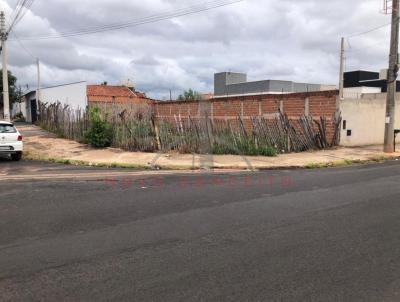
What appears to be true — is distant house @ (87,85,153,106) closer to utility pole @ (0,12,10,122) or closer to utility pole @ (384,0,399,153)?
utility pole @ (0,12,10,122)

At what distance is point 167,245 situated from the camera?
5.20m

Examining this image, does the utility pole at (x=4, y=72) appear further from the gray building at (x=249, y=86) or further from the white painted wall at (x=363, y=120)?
the gray building at (x=249, y=86)

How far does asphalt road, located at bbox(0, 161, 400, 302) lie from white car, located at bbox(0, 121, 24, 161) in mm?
6536

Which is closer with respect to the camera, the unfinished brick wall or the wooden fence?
the wooden fence

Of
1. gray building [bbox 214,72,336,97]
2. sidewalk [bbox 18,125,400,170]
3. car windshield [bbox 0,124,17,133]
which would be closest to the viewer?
sidewalk [bbox 18,125,400,170]

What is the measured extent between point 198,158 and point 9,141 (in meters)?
6.98

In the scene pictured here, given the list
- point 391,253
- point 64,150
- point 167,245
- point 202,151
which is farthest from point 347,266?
point 64,150

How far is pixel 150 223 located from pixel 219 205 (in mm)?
1635

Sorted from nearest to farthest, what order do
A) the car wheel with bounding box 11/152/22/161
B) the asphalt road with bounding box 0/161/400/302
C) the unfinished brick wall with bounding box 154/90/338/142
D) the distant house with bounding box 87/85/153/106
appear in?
1. the asphalt road with bounding box 0/161/400/302
2. the car wheel with bounding box 11/152/22/161
3. the unfinished brick wall with bounding box 154/90/338/142
4. the distant house with bounding box 87/85/153/106

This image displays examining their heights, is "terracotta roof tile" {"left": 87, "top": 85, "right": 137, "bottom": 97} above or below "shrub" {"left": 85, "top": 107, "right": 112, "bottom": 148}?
above

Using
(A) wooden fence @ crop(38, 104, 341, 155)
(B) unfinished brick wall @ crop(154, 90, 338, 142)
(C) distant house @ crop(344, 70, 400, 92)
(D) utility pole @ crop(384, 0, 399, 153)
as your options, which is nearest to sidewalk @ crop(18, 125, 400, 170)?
(A) wooden fence @ crop(38, 104, 341, 155)

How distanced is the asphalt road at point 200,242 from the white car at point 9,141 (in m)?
6.54

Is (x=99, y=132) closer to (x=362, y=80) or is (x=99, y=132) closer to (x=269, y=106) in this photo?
(x=269, y=106)

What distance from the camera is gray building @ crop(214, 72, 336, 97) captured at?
43719 millimetres
